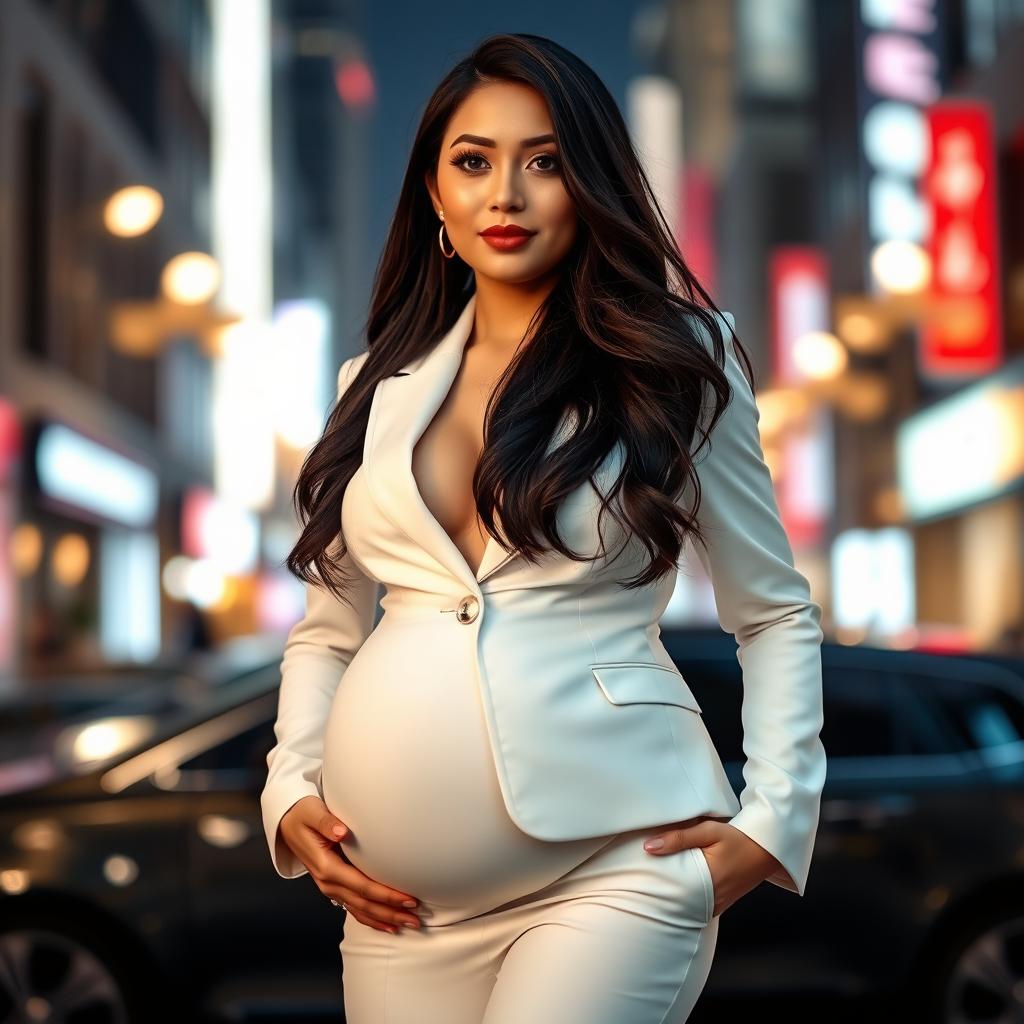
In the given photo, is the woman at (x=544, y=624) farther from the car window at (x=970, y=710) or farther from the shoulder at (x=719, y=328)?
the car window at (x=970, y=710)

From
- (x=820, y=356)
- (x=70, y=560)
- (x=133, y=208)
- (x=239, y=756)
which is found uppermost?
(x=133, y=208)

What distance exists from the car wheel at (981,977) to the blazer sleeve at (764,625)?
3.27 meters

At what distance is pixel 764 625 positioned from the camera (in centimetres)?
247

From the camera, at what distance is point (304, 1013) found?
538 centimetres

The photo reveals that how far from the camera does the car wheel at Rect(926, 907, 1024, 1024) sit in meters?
5.39

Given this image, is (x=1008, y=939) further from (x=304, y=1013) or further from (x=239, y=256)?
(x=239, y=256)

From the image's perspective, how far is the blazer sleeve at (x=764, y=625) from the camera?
91.9 inches

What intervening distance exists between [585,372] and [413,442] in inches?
10.3

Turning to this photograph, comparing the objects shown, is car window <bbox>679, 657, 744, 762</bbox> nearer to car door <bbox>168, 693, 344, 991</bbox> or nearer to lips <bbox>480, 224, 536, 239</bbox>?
car door <bbox>168, 693, 344, 991</bbox>

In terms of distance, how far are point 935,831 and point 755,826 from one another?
137 inches

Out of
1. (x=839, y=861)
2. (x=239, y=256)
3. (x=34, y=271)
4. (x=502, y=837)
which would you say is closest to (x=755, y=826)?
(x=502, y=837)

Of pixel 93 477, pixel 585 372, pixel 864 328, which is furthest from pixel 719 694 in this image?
pixel 93 477

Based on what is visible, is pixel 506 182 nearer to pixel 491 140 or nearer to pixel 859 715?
pixel 491 140

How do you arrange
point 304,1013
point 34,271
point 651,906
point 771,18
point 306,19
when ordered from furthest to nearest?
point 306,19
point 771,18
point 34,271
point 304,1013
point 651,906
